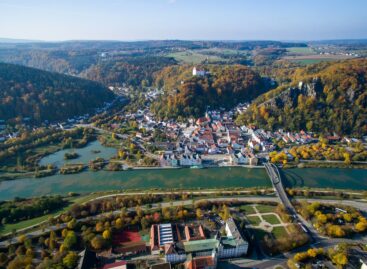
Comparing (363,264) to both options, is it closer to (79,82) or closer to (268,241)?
(268,241)

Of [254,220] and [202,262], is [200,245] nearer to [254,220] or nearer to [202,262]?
[202,262]

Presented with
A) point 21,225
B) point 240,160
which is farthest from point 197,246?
point 240,160

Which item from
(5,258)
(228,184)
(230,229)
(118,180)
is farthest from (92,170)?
(230,229)

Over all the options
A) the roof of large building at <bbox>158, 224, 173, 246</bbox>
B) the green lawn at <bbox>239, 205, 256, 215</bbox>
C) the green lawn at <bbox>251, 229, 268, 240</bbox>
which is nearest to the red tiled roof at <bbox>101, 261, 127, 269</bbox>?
the roof of large building at <bbox>158, 224, 173, 246</bbox>

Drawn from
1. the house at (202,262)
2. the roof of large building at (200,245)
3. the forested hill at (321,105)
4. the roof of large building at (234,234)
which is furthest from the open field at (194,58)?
the house at (202,262)

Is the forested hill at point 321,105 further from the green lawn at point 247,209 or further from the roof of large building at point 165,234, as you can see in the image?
the roof of large building at point 165,234
